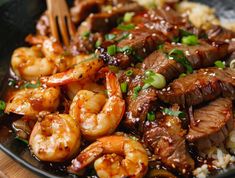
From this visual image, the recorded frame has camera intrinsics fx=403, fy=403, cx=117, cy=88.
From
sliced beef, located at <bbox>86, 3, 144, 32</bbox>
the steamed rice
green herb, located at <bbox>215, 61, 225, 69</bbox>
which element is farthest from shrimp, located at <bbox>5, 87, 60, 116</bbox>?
green herb, located at <bbox>215, 61, 225, 69</bbox>

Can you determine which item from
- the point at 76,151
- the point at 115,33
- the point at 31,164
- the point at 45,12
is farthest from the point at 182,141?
the point at 45,12

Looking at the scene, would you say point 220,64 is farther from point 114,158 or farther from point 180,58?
point 114,158

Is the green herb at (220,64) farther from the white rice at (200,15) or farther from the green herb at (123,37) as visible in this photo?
the white rice at (200,15)

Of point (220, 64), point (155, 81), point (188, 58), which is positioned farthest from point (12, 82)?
point (220, 64)

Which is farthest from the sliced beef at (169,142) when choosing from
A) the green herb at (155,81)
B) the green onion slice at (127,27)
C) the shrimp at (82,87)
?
the green onion slice at (127,27)

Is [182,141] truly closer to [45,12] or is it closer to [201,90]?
[201,90]

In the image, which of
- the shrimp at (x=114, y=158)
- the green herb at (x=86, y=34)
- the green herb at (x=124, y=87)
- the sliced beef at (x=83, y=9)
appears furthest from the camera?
the sliced beef at (x=83, y=9)
